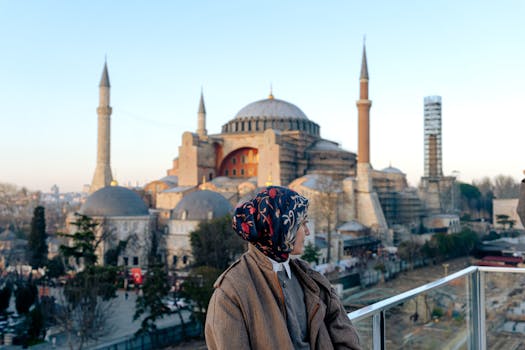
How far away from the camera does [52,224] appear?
34.1m

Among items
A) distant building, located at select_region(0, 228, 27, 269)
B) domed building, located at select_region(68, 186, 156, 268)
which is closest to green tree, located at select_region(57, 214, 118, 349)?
domed building, located at select_region(68, 186, 156, 268)

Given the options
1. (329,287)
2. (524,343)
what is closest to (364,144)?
(524,343)

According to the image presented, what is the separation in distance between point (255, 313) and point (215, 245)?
43.4 ft

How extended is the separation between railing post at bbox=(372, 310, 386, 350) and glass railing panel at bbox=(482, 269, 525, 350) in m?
1.08

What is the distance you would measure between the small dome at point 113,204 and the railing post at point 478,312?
1628cm

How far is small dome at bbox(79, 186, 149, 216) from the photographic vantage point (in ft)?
58.0

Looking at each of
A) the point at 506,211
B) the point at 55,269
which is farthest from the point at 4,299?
the point at 506,211

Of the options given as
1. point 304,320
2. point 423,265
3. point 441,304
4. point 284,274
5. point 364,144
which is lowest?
point 423,265

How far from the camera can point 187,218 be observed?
1772 centimetres

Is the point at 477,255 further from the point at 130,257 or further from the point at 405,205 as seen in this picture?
the point at 130,257

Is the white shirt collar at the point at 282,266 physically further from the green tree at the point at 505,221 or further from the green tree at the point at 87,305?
the green tree at the point at 505,221

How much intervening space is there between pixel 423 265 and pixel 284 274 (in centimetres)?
1854

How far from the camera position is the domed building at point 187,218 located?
55.8 ft

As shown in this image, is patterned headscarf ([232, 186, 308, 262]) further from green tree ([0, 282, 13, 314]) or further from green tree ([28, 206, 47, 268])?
green tree ([28, 206, 47, 268])
